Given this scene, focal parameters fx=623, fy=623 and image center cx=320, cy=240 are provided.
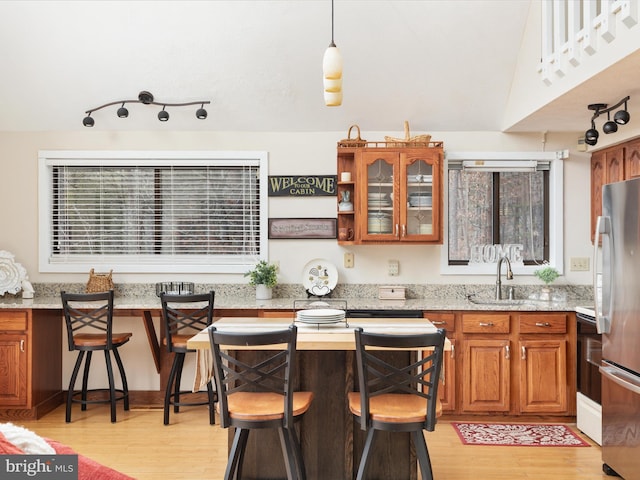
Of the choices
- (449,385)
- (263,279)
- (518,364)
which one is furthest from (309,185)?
(518,364)

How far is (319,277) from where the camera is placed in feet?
16.7

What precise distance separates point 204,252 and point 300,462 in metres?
2.65

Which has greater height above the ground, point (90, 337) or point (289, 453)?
point (90, 337)

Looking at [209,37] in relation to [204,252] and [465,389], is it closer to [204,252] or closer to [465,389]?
[204,252]

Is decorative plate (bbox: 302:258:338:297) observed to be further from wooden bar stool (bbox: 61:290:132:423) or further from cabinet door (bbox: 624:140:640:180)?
cabinet door (bbox: 624:140:640:180)

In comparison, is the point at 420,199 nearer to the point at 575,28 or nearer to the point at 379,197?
the point at 379,197

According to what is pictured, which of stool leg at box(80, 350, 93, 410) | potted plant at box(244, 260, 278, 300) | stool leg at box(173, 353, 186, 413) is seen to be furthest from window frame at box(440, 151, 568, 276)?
stool leg at box(80, 350, 93, 410)

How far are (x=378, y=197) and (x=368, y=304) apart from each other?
2.77 ft

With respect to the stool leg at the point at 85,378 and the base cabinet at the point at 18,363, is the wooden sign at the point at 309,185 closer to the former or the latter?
the stool leg at the point at 85,378

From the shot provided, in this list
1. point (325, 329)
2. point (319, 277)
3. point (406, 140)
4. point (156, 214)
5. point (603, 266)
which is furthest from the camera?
point (156, 214)

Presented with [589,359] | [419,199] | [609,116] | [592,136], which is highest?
[609,116]

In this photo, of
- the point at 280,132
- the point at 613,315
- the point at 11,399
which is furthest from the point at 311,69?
the point at 11,399

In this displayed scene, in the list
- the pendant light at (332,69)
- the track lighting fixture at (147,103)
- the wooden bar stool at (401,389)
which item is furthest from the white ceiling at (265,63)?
the wooden bar stool at (401,389)

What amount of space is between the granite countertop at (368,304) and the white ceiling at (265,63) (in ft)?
4.52
